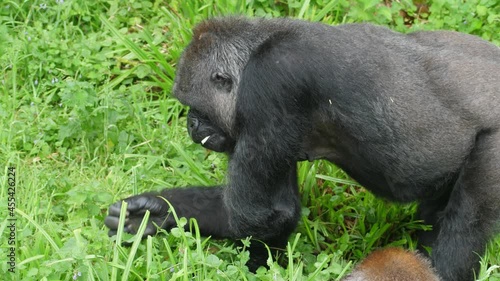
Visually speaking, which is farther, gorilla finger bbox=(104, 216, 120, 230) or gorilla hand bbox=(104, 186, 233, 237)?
gorilla hand bbox=(104, 186, 233, 237)

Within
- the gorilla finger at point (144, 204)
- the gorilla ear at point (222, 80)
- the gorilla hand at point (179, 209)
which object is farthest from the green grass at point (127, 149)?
the gorilla ear at point (222, 80)

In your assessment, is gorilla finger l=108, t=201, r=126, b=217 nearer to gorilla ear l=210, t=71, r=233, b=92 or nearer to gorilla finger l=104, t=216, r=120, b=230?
gorilla finger l=104, t=216, r=120, b=230

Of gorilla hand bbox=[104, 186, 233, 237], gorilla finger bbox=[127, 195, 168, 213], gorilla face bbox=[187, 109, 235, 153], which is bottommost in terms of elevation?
gorilla hand bbox=[104, 186, 233, 237]

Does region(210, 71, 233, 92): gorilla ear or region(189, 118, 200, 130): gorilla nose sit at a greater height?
region(210, 71, 233, 92): gorilla ear

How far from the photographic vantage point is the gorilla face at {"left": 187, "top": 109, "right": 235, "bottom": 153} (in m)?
4.55

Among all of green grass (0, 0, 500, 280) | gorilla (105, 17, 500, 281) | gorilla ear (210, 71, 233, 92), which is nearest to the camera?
green grass (0, 0, 500, 280)

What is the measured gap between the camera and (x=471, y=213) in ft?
14.3

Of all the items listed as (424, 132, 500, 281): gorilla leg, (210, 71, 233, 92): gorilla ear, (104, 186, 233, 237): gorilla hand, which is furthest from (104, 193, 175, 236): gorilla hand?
(424, 132, 500, 281): gorilla leg

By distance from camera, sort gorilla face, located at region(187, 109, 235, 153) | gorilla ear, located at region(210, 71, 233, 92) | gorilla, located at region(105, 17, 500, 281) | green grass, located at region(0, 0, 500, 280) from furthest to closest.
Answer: gorilla face, located at region(187, 109, 235, 153) → gorilla ear, located at region(210, 71, 233, 92) → gorilla, located at region(105, 17, 500, 281) → green grass, located at region(0, 0, 500, 280)

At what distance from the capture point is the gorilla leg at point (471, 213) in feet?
14.1

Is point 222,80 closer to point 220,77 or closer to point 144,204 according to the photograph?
point 220,77

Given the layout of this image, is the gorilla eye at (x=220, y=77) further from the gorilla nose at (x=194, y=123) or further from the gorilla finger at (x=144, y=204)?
the gorilla finger at (x=144, y=204)

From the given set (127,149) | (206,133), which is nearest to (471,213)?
(206,133)

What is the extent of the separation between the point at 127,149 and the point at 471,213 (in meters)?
2.09
